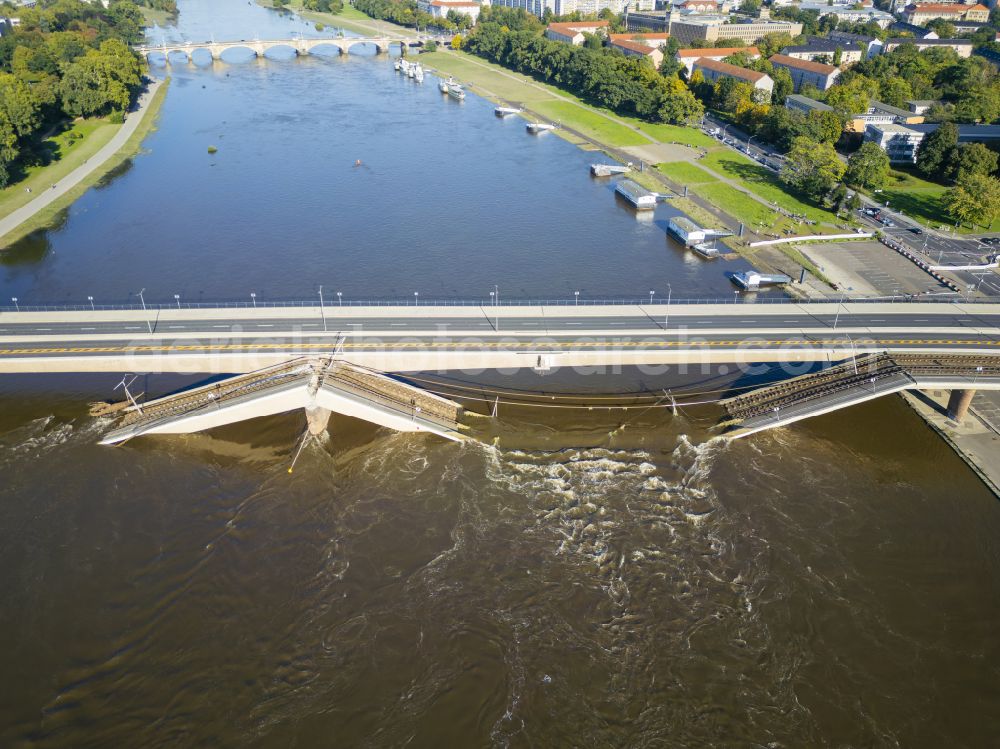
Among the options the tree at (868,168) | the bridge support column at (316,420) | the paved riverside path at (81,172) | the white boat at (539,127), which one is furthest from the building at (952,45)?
A: the bridge support column at (316,420)

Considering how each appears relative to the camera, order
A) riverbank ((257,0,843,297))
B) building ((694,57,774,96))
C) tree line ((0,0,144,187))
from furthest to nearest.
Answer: building ((694,57,774,96))
tree line ((0,0,144,187))
riverbank ((257,0,843,297))

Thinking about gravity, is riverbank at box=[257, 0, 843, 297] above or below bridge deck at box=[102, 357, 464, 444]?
above

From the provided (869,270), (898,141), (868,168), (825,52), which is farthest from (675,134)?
(825,52)

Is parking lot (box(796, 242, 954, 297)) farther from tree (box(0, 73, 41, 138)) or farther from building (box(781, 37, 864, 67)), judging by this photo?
tree (box(0, 73, 41, 138))

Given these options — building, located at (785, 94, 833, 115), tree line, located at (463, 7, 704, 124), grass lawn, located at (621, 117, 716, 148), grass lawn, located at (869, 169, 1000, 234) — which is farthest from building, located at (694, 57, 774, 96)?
grass lawn, located at (869, 169, 1000, 234)

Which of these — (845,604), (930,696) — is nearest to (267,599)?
(845,604)

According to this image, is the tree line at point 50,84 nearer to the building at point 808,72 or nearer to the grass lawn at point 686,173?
the grass lawn at point 686,173

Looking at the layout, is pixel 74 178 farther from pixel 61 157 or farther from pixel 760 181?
pixel 760 181
